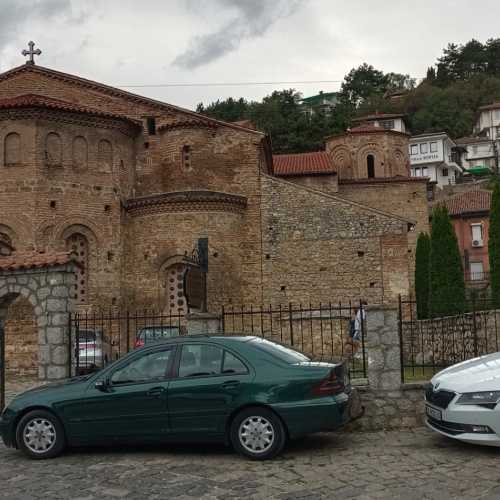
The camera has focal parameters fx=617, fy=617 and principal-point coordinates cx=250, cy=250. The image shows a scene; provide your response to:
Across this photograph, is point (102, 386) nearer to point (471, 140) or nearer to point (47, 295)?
point (47, 295)

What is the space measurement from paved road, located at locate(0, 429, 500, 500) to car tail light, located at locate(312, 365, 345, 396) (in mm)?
775

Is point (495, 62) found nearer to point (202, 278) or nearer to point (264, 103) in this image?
point (264, 103)

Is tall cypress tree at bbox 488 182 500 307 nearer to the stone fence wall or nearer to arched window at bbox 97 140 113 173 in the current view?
the stone fence wall

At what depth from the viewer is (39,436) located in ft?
25.1

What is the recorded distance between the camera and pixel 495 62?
97875mm

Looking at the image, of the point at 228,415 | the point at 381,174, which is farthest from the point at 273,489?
the point at 381,174

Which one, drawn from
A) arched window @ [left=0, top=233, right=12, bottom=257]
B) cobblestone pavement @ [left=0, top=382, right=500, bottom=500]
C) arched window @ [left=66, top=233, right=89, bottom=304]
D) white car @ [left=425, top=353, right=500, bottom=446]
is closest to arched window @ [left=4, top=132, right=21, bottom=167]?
arched window @ [left=0, top=233, right=12, bottom=257]

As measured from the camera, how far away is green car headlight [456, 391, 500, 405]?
6.91 m

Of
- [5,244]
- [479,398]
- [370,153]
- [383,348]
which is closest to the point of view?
[479,398]

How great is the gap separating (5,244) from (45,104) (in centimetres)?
498

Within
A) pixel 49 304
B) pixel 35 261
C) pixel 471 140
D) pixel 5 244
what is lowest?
pixel 49 304

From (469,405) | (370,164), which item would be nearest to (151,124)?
(370,164)

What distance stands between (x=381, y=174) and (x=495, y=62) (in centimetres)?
7300

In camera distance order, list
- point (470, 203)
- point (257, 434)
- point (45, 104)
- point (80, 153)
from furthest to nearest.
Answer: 1. point (470, 203)
2. point (80, 153)
3. point (45, 104)
4. point (257, 434)
